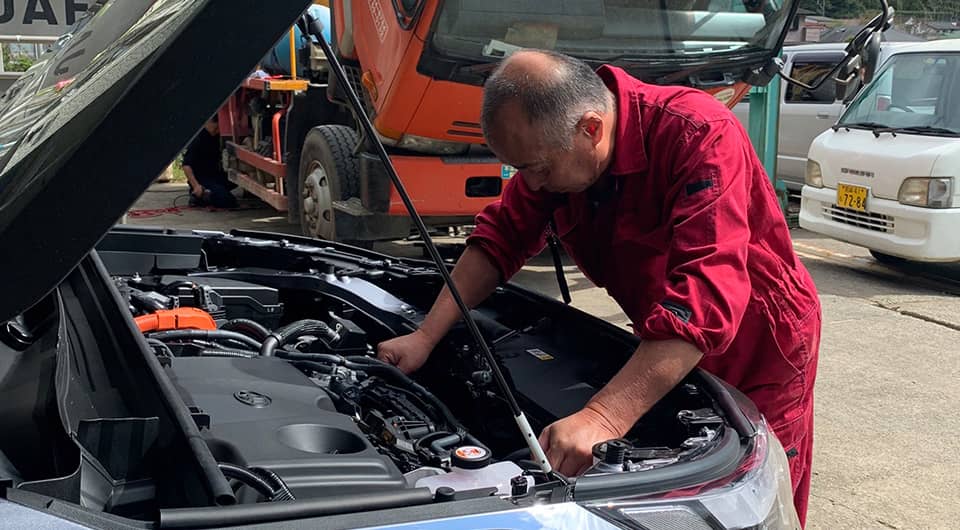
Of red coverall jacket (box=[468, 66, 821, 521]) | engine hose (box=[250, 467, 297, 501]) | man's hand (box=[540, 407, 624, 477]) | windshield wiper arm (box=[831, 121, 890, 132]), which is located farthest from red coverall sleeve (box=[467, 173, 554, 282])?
windshield wiper arm (box=[831, 121, 890, 132])

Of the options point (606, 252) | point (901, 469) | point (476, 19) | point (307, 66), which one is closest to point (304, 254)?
point (606, 252)

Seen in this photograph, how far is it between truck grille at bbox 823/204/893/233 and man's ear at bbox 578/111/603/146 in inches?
204

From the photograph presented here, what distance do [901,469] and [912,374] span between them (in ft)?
4.17

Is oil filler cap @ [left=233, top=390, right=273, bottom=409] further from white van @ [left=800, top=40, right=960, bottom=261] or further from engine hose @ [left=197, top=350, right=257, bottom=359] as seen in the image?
white van @ [left=800, top=40, right=960, bottom=261]

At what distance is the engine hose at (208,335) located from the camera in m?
2.25

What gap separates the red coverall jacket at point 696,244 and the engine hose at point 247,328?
66 centimetres

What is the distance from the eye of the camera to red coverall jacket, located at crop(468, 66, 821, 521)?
5.87 feet

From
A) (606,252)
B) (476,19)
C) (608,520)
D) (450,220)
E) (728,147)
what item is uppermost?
(476,19)

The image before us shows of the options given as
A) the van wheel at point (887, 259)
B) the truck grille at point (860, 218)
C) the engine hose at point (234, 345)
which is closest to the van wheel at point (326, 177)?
the engine hose at point (234, 345)

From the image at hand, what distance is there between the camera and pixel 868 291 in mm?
6465

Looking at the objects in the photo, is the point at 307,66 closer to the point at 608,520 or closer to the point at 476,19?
the point at 476,19

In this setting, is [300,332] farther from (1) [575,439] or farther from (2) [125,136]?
(2) [125,136]

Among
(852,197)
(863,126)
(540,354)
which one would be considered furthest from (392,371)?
(863,126)

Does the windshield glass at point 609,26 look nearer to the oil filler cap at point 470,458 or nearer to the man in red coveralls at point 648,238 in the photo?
the man in red coveralls at point 648,238
